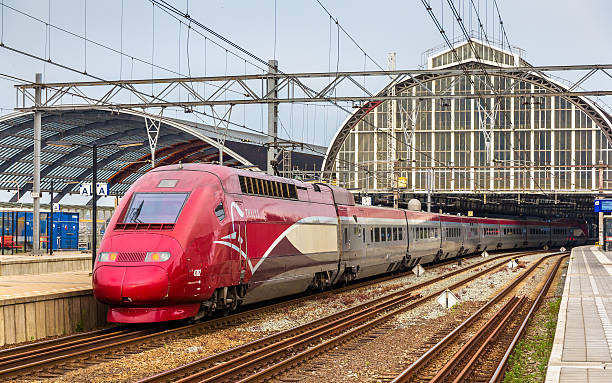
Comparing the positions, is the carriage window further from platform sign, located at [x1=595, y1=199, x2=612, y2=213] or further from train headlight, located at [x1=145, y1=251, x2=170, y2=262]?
platform sign, located at [x1=595, y1=199, x2=612, y2=213]

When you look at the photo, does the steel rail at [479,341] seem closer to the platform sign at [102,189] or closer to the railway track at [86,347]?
the railway track at [86,347]

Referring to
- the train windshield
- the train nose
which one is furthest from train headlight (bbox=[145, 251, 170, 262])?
the train windshield

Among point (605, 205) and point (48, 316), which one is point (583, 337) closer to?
point (48, 316)

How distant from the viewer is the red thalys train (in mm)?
15477

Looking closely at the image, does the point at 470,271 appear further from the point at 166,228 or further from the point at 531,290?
the point at 166,228

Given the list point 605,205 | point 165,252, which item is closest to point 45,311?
point 165,252

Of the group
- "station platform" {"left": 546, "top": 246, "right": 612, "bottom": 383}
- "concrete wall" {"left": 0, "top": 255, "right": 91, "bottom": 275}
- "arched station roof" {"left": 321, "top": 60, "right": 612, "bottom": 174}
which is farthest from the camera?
"arched station roof" {"left": 321, "top": 60, "right": 612, "bottom": 174}

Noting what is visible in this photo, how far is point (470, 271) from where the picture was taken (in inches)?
1551

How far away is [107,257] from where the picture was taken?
1581 cm

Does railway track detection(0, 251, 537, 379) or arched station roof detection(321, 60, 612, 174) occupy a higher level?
arched station roof detection(321, 60, 612, 174)

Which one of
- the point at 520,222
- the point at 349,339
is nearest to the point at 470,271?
the point at 349,339

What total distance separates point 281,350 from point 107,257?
14.8 feet

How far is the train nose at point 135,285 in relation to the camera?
15.1 meters

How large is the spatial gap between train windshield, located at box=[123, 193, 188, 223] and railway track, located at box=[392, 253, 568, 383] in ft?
20.7
